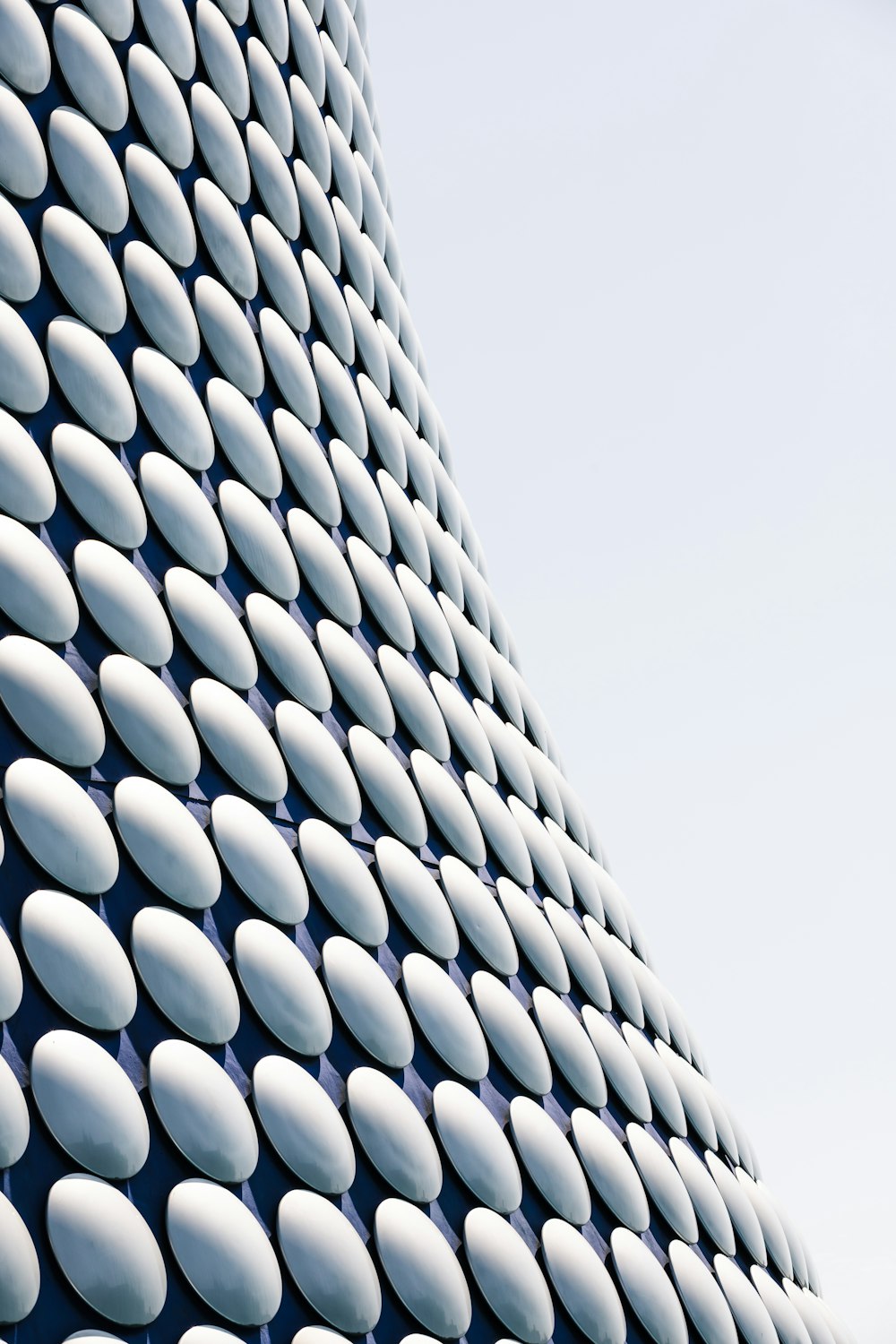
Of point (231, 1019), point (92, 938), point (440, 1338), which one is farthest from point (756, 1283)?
point (92, 938)

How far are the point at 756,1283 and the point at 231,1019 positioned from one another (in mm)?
6374

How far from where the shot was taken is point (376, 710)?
1153cm

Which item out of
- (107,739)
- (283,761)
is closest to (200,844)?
(107,739)

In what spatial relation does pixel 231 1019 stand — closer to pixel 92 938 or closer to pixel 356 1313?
pixel 92 938

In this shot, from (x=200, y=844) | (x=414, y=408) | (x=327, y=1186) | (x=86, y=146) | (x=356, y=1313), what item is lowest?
(x=356, y=1313)

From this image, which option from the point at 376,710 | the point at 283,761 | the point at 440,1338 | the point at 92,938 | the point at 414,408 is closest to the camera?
the point at 92,938

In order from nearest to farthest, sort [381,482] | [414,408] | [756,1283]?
[756,1283], [381,482], [414,408]

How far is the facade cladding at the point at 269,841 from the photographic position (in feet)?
24.2

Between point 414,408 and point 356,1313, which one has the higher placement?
point 414,408

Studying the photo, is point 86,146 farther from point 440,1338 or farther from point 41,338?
point 440,1338

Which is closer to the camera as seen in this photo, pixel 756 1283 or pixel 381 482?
pixel 756 1283

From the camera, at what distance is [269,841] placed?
9.34 m

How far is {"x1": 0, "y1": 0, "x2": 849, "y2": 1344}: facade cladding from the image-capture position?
24.2 ft

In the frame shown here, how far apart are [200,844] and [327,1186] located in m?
2.03
